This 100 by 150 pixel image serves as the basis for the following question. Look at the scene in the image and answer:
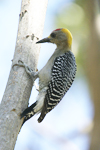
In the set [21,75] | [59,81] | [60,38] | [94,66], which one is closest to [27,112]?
[21,75]

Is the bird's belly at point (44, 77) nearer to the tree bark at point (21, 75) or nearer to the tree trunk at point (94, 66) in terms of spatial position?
the tree bark at point (21, 75)

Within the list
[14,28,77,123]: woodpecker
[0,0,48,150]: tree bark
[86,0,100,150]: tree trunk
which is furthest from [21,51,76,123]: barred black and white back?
[86,0,100,150]: tree trunk

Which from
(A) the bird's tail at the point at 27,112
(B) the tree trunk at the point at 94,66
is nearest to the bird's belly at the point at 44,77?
(A) the bird's tail at the point at 27,112

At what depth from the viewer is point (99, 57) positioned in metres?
4.51

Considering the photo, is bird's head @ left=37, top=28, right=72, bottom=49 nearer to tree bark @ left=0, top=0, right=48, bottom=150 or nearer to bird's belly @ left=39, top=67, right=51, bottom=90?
tree bark @ left=0, top=0, right=48, bottom=150

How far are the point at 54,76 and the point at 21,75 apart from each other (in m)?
0.68

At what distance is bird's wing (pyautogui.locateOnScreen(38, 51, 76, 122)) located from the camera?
13.7 ft

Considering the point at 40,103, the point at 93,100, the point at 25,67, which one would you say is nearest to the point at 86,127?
the point at 93,100

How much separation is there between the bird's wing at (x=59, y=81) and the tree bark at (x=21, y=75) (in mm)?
401

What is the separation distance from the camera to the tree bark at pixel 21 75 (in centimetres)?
343

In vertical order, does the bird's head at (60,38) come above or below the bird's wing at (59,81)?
above

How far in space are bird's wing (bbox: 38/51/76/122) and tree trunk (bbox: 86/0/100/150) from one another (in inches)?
15.5

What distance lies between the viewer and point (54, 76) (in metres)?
4.39

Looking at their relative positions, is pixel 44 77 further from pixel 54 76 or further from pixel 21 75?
pixel 21 75
